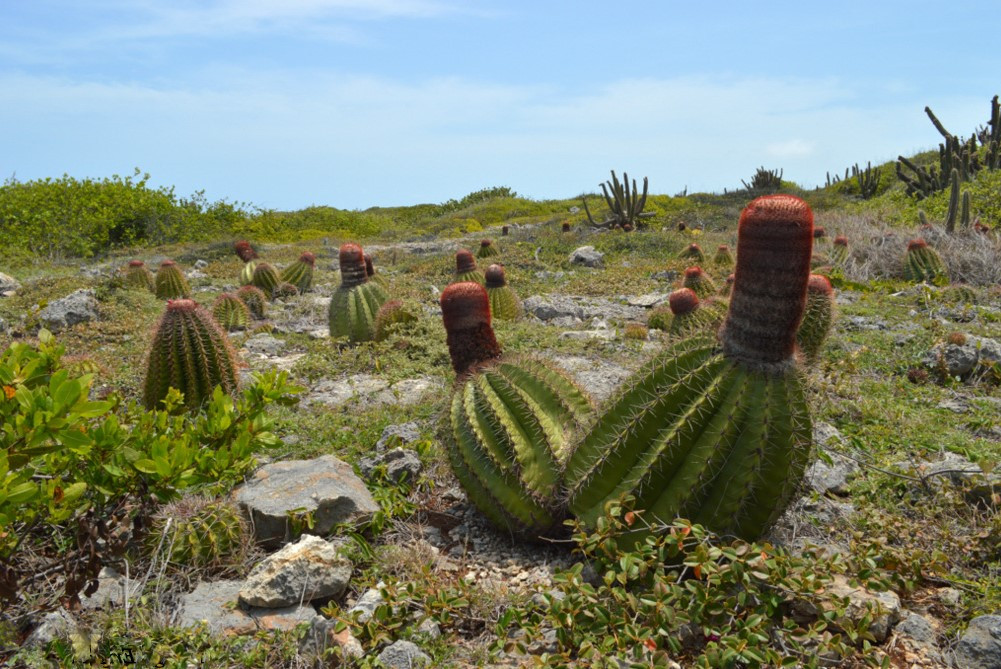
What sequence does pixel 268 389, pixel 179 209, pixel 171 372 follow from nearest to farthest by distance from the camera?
pixel 268 389 → pixel 171 372 → pixel 179 209

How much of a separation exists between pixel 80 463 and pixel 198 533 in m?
0.62

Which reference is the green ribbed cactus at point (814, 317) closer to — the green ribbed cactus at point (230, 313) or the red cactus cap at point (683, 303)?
the red cactus cap at point (683, 303)

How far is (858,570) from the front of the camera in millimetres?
2850

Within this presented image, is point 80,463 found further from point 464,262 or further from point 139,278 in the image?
point 139,278

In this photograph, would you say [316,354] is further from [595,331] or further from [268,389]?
[268,389]

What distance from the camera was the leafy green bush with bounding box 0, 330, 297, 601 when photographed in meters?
2.34

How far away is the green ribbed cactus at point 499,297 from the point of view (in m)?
8.83

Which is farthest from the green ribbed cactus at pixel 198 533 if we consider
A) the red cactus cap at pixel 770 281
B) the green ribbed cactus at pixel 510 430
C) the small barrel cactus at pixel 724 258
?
the small barrel cactus at pixel 724 258

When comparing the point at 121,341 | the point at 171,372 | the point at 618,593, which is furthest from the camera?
the point at 121,341

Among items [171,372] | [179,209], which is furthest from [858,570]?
[179,209]

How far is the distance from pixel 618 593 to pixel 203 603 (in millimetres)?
1623

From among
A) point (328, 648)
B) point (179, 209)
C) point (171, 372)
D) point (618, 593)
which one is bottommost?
point (328, 648)

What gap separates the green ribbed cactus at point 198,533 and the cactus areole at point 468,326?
1.34 metres

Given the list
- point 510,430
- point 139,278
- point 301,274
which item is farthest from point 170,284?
point 510,430
